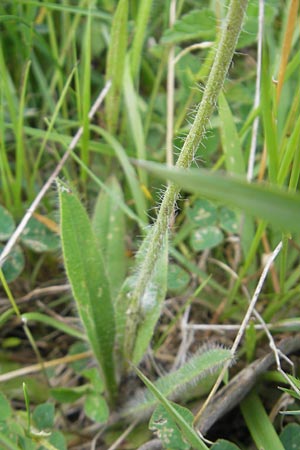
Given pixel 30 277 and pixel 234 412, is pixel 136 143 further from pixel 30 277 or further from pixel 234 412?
pixel 234 412

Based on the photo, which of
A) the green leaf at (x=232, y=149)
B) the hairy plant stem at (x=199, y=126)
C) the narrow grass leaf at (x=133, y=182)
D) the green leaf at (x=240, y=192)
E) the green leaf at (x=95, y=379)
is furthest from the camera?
the narrow grass leaf at (x=133, y=182)

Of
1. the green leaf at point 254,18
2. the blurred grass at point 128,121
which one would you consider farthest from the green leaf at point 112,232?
the green leaf at point 254,18

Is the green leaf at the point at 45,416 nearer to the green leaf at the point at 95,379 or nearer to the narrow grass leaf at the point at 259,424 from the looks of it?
the green leaf at the point at 95,379

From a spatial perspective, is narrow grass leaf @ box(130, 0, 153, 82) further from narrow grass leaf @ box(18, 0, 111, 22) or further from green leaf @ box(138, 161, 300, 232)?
green leaf @ box(138, 161, 300, 232)

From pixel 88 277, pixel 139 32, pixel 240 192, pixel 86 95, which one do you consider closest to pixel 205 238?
pixel 88 277

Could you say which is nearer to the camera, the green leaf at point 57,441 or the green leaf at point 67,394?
the green leaf at point 57,441
